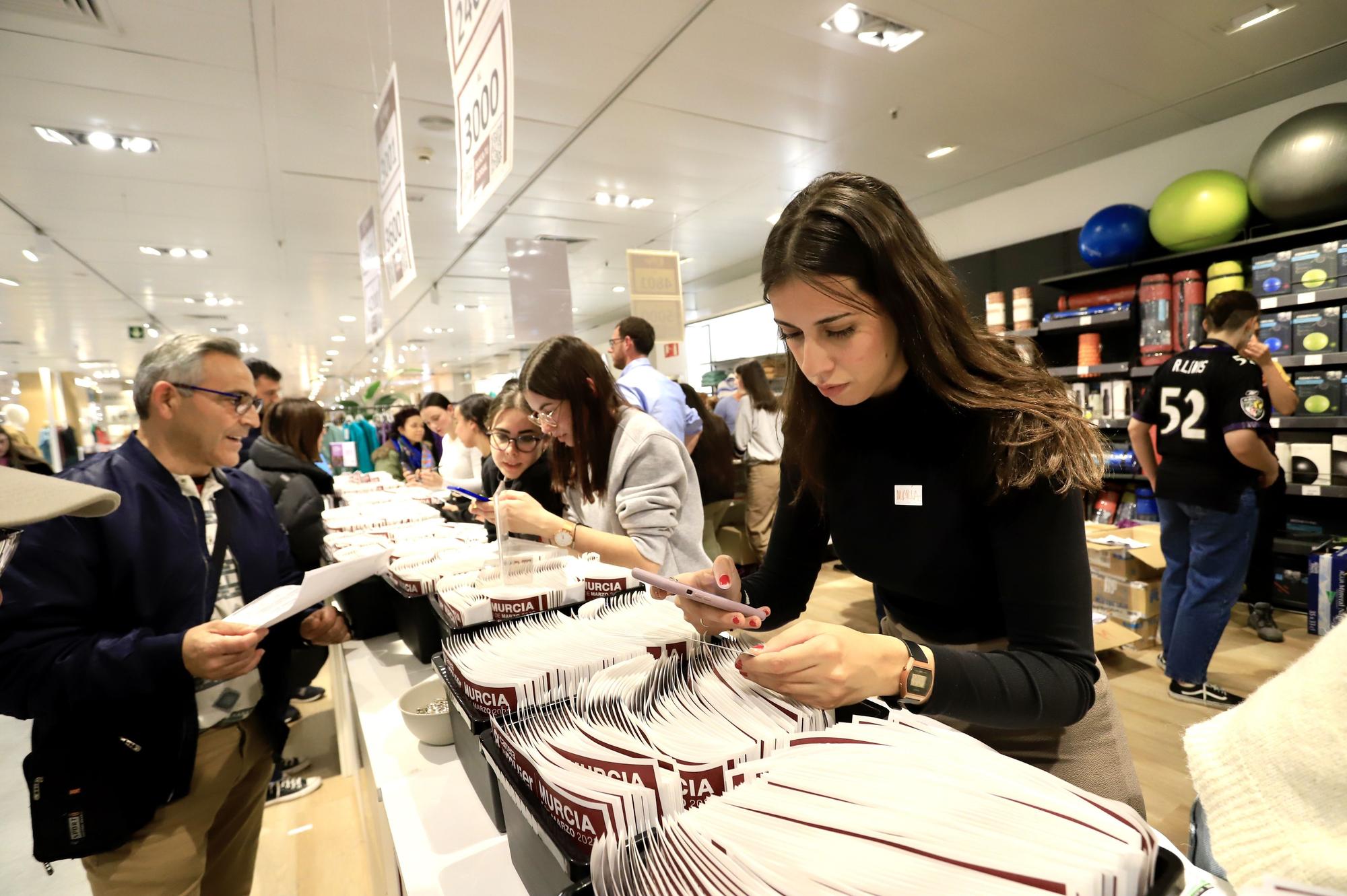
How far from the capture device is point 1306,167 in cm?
387

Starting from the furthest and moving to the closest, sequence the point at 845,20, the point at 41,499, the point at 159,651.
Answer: the point at 845,20
the point at 159,651
the point at 41,499

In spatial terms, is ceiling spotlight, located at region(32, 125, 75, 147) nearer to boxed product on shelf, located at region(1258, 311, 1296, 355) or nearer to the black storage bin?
the black storage bin

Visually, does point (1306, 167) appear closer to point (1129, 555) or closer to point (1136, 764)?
point (1129, 555)

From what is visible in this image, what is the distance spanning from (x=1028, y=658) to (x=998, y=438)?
29 centimetres

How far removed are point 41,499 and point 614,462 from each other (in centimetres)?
136

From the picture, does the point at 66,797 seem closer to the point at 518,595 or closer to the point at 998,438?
the point at 518,595

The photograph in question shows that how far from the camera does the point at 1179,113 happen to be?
4.61 meters

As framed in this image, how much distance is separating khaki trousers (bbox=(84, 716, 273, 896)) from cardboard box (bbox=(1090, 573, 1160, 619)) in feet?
14.0

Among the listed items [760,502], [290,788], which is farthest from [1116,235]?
[290,788]

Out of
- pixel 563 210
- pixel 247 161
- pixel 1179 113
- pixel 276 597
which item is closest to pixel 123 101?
pixel 247 161

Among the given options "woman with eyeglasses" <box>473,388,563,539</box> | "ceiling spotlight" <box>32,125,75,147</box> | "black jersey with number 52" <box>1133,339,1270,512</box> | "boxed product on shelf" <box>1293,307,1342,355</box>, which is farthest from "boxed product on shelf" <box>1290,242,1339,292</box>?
"ceiling spotlight" <box>32,125,75,147</box>

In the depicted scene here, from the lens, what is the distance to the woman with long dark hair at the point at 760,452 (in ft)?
18.1

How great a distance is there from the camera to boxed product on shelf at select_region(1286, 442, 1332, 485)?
13.4 ft

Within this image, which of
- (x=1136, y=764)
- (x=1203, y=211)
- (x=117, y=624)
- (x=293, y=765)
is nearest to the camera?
(x=117, y=624)
